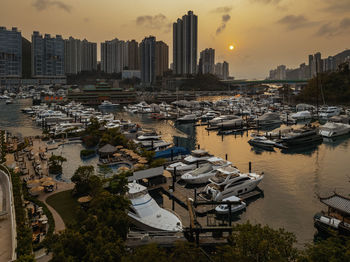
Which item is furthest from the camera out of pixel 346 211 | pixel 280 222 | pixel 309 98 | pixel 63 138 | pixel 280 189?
pixel 309 98

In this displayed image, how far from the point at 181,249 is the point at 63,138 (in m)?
36.8

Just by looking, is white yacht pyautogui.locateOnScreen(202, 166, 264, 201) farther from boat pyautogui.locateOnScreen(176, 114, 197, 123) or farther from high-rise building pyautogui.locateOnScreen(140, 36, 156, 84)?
high-rise building pyautogui.locateOnScreen(140, 36, 156, 84)

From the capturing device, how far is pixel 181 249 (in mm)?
9523

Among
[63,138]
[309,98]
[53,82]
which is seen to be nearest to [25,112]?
[63,138]

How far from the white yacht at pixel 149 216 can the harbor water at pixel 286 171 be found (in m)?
5.83

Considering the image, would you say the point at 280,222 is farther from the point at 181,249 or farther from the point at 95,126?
the point at 95,126

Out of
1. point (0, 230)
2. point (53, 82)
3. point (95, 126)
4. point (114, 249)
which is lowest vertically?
point (0, 230)

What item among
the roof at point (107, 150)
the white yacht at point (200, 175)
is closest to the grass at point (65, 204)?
the white yacht at point (200, 175)

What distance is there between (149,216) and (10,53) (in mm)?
207584

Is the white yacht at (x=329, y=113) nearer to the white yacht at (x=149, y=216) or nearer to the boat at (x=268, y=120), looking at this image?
the boat at (x=268, y=120)

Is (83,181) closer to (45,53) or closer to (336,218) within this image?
(336,218)

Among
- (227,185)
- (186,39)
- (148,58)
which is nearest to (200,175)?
(227,185)

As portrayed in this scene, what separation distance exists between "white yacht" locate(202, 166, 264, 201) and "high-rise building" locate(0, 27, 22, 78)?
201705 mm

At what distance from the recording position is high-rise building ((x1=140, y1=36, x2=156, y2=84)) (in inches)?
6516
